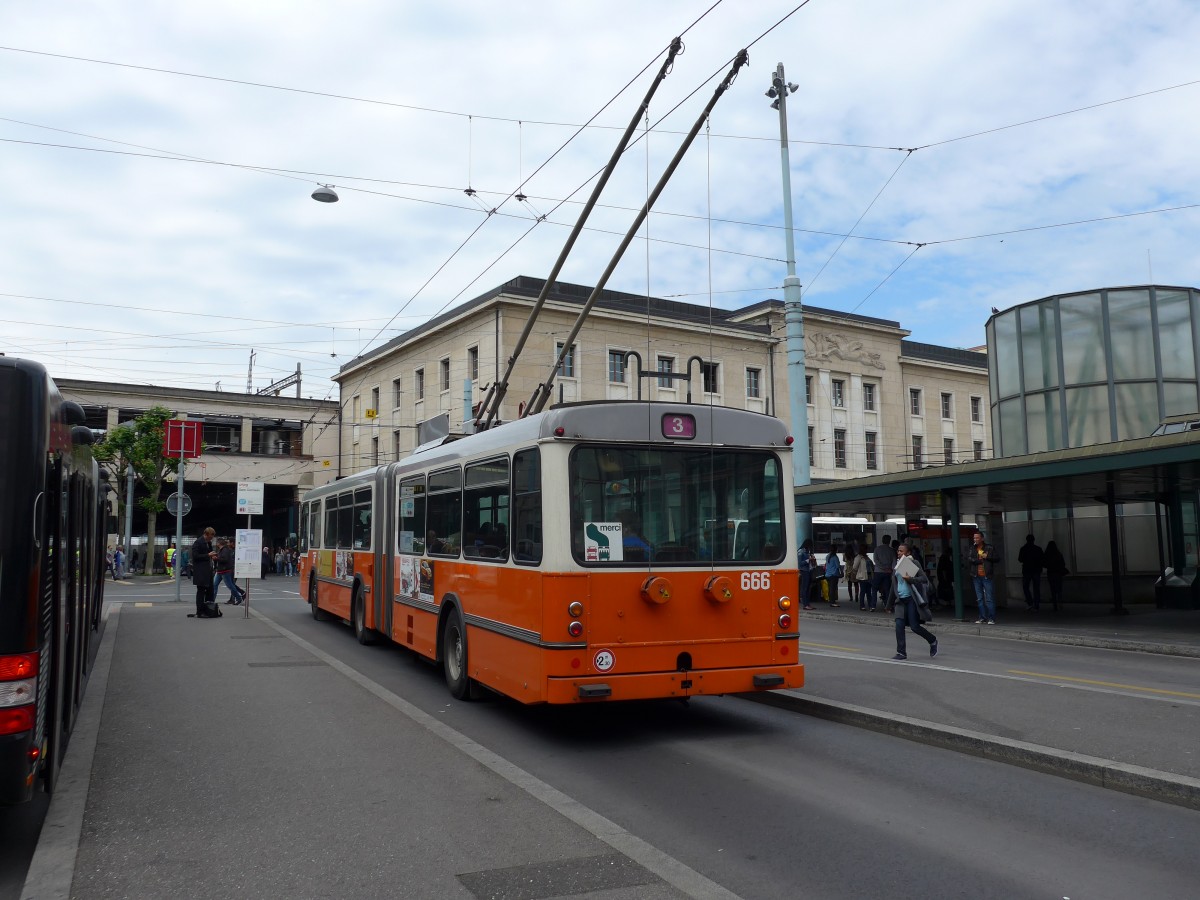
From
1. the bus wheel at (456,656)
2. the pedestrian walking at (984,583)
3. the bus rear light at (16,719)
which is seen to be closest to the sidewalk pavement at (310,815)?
the bus wheel at (456,656)

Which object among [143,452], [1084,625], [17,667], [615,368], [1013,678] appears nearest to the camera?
[17,667]

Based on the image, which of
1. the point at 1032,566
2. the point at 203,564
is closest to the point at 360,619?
the point at 203,564

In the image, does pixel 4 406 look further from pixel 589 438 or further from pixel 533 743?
pixel 533 743

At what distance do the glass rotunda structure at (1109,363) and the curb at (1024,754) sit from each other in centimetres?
1781

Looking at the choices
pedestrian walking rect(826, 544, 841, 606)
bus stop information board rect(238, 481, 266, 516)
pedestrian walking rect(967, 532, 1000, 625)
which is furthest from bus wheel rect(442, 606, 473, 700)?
pedestrian walking rect(826, 544, 841, 606)

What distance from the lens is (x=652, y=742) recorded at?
848 cm

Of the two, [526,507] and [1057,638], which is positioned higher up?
[526,507]

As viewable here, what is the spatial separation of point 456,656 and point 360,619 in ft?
18.9

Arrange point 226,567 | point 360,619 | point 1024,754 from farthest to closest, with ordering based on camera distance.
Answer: point 226,567 → point 360,619 → point 1024,754

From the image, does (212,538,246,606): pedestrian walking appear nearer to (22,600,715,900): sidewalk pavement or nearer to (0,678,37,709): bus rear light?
(22,600,715,900): sidewalk pavement

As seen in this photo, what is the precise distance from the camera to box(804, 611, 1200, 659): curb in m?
14.9

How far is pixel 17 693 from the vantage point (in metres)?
4.84

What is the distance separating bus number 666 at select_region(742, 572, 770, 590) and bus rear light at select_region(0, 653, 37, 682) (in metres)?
5.60

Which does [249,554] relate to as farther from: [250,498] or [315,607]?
[250,498]
